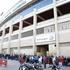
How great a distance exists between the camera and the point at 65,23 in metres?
31.1

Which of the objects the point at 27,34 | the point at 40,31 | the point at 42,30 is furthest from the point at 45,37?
the point at 27,34

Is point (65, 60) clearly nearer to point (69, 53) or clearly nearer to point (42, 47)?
point (69, 53)

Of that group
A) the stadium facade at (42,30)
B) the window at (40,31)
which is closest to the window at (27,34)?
the stadium facade at (42,30)

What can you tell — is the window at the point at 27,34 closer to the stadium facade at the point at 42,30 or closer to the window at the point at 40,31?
the stadium facade at the point at 42,30

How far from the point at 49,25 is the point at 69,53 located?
25.7 feet

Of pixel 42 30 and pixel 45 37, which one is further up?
pixel 42 30

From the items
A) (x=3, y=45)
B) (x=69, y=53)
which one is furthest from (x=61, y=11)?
(x=3, y=45)

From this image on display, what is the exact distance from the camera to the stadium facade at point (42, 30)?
31.2 metres

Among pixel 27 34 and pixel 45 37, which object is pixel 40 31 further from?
pixel 27 34

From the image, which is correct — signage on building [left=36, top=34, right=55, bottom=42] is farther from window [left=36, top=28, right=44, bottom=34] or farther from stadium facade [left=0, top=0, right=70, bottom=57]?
window [left=36, top=28, right=44, bottom=34]

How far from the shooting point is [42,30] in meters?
36.6

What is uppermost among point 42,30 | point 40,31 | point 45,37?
point 42,30

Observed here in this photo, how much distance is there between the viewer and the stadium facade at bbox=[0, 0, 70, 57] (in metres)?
31.2

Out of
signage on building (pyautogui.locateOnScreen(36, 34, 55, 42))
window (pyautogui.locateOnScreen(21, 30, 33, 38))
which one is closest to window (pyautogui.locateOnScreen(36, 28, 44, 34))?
signage on building (pyautogui.locateOnScreen(36, 34, 55, 42))
